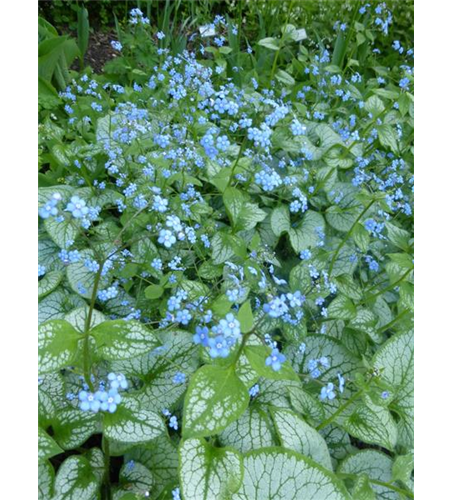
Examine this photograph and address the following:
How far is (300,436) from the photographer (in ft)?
5.09

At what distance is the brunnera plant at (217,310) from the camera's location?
1342 millimetres

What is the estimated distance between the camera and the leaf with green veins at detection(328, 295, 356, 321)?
1.99 meters

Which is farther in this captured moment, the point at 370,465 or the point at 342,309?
the point at 342,309

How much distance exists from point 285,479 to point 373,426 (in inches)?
15.5

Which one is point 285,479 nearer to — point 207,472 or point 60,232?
point 207,472

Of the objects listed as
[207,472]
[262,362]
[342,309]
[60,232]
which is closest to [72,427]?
[207,472]

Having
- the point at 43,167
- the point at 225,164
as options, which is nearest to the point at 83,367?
the point at 225,164

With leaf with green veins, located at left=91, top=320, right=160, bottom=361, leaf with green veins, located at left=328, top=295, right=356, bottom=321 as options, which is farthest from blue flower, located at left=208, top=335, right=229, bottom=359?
leaf with green veins, located at left=328, top=295, right=356, bottom=321

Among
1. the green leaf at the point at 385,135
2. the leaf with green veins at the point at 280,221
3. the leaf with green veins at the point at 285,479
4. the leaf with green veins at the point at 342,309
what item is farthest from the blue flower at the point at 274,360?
the green leaf at the point at 385,135

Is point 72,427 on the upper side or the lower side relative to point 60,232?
lower

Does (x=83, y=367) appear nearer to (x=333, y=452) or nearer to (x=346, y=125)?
(x=333, y=452)

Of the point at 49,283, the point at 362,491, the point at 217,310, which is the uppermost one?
the point at 49,283

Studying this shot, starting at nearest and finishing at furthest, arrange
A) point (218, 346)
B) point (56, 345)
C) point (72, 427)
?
point (218, 346), point (56, 345), point (72, 427)

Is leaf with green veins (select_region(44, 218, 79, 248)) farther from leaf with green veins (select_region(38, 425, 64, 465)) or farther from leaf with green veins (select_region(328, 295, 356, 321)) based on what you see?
leaf with green veins (select_region(328, 295, 356, 321))
